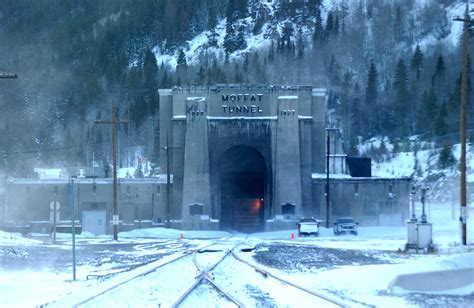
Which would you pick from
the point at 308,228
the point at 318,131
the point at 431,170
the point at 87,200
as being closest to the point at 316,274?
the point at 308,228

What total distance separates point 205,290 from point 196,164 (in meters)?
48.3

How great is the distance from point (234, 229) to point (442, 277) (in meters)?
53.0

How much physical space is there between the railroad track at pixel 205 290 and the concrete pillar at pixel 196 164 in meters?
39.5

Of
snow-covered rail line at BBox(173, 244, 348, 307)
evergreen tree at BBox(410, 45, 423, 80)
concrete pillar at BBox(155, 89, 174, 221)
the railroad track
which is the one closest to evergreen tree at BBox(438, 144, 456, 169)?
concrete pillar at BBox(155, 89, 174, 221)

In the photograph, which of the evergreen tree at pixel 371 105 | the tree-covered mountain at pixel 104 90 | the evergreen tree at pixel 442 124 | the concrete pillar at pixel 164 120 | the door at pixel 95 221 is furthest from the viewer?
the evergreen tree at pixel 371 105

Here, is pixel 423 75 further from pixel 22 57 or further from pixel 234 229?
pixel 234 229

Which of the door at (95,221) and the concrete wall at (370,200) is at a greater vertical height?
the concrete wall at (370,200)

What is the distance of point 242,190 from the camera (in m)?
74.6

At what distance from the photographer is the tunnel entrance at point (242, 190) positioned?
2822 inches

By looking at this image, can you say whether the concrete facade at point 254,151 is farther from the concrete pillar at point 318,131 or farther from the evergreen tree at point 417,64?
the evergreen tree at point 417,64

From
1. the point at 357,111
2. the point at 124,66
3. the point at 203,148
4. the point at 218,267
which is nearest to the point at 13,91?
the point at 124,66

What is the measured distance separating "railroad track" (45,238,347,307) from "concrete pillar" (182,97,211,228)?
39.5 metres

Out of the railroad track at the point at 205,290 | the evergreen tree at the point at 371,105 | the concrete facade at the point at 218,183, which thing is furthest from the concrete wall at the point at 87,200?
the evergreen tree at the point at 371,105

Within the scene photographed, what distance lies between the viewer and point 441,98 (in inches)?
5743
